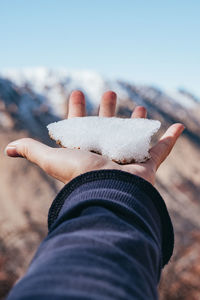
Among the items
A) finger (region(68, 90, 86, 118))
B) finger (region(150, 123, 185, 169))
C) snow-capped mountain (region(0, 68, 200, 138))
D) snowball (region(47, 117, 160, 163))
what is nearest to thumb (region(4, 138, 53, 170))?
snowball (region(47, 117, 160, 163))

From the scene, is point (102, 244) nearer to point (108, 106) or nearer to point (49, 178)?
point (108, 106)

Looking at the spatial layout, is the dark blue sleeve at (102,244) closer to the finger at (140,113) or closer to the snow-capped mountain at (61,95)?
the finger at (140,113)

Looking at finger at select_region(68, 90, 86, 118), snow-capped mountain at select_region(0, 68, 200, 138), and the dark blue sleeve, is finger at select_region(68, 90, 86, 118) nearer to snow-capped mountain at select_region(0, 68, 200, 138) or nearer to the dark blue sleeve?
the dark blue sleeve

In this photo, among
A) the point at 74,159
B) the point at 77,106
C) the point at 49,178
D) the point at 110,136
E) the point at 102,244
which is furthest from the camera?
the point at 49,178

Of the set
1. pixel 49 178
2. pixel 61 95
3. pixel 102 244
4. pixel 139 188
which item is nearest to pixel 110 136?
pixel 139 188

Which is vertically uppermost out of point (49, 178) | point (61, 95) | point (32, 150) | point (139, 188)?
point (139, 188)

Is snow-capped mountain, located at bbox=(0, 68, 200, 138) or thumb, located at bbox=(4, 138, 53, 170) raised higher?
Result: thumb, located at bbox=(4, 138, 53, 170)
